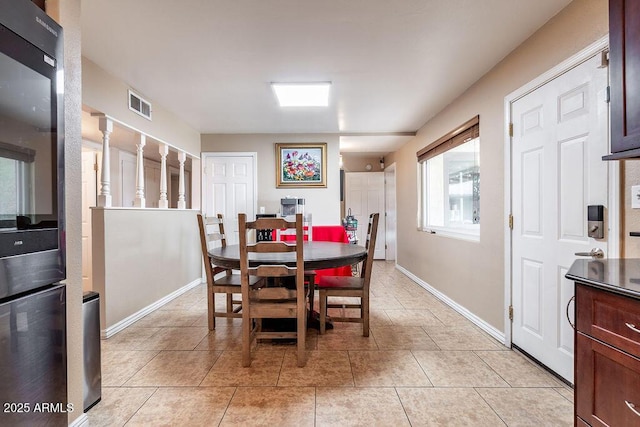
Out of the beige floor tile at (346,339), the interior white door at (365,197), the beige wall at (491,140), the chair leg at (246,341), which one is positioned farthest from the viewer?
the interior white door at (365,197)

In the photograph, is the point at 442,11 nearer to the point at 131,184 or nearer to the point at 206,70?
the point at 206,70

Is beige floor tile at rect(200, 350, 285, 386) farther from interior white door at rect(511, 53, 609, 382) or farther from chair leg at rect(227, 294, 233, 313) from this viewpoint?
interior white door at rect(511, 53, 609, 382)

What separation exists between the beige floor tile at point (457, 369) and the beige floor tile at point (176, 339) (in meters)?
1.76

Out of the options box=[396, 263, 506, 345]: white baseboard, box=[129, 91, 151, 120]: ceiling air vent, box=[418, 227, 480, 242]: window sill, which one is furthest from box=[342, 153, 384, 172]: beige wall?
box=[129, 91, 151, 120]: ceiling air vent

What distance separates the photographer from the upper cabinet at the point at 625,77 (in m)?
1.17

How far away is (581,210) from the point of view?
5.71 feet

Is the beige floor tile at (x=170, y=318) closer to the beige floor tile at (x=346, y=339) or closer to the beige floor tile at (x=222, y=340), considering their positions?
the beige floor tile at (x=222, y=340)

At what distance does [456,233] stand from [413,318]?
113 cm

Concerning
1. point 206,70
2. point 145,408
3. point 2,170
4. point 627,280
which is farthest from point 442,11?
point 145,408

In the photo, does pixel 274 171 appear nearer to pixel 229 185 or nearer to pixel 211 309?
pixel 229 185

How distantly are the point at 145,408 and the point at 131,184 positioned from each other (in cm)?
468

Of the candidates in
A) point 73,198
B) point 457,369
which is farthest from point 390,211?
point 73,198

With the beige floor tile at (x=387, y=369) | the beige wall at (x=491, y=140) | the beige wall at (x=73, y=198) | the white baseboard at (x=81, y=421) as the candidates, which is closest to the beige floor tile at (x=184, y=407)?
the white baseboard at (x=81, y=421)

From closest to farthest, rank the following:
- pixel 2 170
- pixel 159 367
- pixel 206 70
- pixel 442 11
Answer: pixel 2 170, pixel 442 11, pixel 159 367, pixel 206 70
